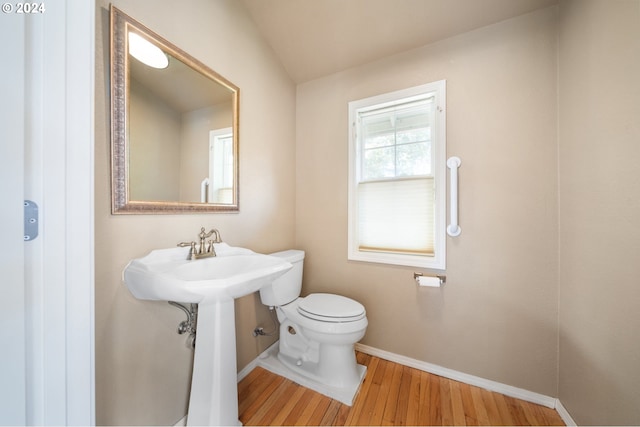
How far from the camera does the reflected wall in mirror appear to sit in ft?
2.88

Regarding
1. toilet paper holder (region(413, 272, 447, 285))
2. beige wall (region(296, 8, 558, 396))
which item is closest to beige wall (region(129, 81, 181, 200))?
beige wall (region(296, 8, 558, 396))

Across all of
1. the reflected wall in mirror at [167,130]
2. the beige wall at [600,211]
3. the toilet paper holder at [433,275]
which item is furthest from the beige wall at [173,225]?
the beige wall at [600,211]

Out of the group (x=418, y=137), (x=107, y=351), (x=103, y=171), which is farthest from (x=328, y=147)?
(x=107, y=351)

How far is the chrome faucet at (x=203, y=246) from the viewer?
1082 millimetres

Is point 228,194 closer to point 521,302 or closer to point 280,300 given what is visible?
point 280,300

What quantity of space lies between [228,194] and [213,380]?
960 millimetres

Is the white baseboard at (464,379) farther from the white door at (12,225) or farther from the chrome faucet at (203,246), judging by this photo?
the white door at (12,225)

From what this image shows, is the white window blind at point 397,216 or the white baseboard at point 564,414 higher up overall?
the white window blind at point 397,216

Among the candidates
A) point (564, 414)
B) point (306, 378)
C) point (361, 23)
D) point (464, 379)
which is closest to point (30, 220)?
point (306, 378)

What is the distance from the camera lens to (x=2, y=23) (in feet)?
1.33

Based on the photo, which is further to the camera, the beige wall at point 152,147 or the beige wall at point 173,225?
the beige wall at point 152,147

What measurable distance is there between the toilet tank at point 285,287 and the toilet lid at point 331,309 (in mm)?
109

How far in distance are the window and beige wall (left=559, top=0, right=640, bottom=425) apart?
1.92 feet

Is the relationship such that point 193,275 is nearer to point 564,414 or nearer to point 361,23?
point 361,23
